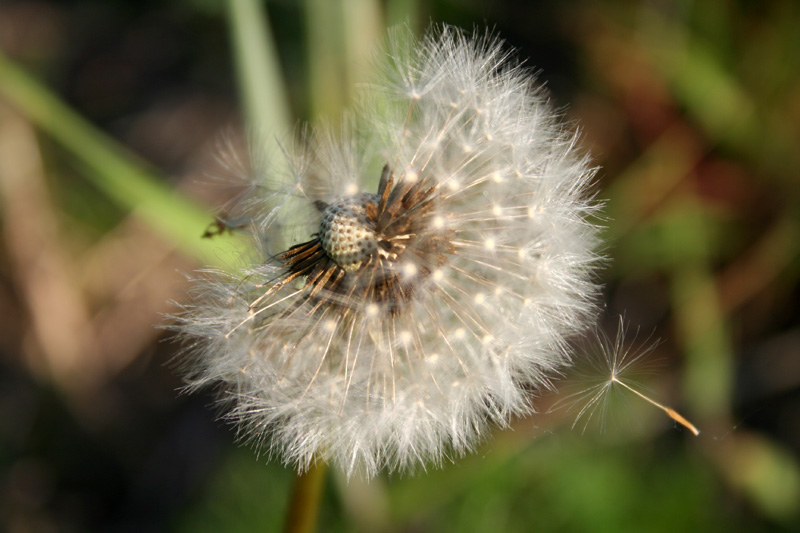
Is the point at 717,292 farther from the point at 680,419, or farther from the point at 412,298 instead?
the point at 412,298

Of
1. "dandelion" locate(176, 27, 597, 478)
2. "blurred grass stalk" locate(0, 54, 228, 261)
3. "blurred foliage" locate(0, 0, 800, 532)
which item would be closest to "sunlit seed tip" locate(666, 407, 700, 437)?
"dandelion" locate(176, 27, 597, 478)

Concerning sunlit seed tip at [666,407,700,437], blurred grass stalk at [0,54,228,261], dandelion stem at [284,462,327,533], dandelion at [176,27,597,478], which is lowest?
dandelion stem at [284,462,327,533]

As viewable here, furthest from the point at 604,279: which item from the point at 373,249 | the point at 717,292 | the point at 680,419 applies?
the point at 373,249

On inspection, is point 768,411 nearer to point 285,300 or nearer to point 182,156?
point 285,300

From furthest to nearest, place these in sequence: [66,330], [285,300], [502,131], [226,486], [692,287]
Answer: [66,330] → [692,287] → [226,486] → [502,131] → [285,300]

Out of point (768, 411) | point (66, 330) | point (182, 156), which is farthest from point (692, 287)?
point (66, 330)

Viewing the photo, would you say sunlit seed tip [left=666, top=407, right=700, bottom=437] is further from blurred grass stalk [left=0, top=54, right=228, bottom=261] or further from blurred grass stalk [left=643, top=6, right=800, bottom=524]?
blurred grass stalk [left=643, top=6, right=800, bottom=524]
